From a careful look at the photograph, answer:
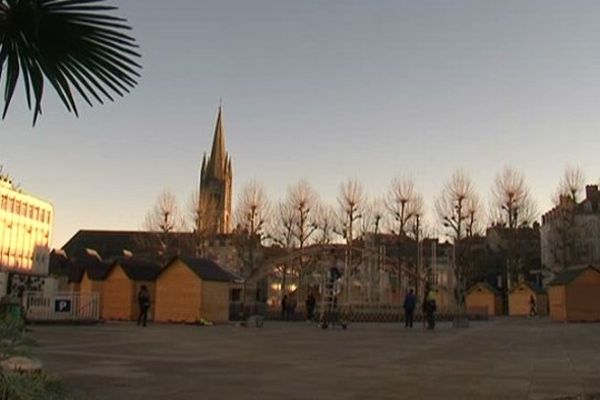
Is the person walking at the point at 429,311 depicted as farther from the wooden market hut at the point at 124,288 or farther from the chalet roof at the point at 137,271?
the wooden market hut at the point at 124,288

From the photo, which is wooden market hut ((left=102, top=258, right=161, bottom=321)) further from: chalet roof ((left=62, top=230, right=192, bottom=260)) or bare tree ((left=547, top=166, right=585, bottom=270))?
chalet roof ((left=62, top=230, right=192, bottom=260))

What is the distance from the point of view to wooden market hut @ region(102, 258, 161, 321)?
112 feet

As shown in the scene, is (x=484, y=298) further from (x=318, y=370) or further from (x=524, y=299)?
(x=318, y=370)

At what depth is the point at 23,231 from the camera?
1196 inches

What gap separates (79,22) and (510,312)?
185ft

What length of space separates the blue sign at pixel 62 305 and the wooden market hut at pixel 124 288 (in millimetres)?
5313

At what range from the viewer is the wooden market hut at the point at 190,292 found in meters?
31.4

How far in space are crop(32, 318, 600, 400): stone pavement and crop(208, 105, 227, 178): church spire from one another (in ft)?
342

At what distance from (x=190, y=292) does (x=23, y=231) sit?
8.07 meters

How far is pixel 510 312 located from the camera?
187 feet

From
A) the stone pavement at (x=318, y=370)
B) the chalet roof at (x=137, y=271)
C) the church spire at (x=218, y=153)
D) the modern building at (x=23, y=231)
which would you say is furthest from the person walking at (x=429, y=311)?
A: the church spire at (x=218, y=153)

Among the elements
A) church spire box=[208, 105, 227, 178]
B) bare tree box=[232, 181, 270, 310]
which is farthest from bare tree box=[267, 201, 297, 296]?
church spire box=[208, 105, 227, 178]

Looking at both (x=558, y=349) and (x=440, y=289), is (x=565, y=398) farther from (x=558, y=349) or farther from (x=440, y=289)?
(x=440, y=289)

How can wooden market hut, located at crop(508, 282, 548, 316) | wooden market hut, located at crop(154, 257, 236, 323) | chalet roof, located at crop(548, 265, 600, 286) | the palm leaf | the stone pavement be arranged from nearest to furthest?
the palm leaf
the stone pavement
wooden market hut, located at crop(154, 257, 236, 323)
chalet roof, located at crop(548, 265, 600, 286)
wooden market hut, located at crop(508, 282, 548, 316)
